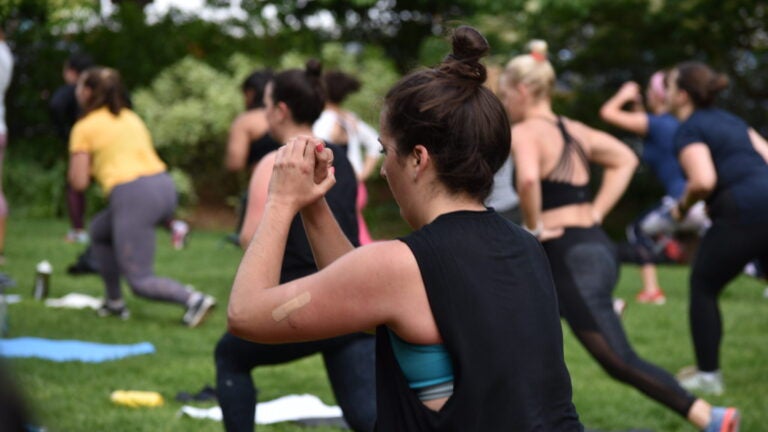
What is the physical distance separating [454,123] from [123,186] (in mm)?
6411

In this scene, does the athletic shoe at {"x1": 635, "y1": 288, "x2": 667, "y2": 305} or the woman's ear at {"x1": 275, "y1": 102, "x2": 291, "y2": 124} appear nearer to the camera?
the woman's ear at {"x1": 275, "y1": 102, "x2": 291, "y2": 124}

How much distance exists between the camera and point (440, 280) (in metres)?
2.22

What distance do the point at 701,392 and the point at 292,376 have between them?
2.53 metres

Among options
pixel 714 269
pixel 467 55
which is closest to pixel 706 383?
pixel 714 269

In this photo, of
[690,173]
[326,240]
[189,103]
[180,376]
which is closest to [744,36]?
[189,103]

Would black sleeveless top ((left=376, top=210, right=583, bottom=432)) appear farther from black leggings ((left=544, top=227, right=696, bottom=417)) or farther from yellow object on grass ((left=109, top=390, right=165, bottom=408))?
yellow object on grass ((left=109, top=390, right=165, bottom=408))

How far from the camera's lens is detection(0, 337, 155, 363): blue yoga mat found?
6.96 meters

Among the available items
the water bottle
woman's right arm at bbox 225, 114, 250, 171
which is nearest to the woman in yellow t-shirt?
woman's right arm at bbox 225, 114, 250, 171

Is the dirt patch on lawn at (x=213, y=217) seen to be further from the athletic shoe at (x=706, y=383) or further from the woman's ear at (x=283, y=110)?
the woman's ear at (x=283, y=110)

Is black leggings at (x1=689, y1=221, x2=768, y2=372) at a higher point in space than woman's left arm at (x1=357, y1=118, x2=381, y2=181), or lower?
higher

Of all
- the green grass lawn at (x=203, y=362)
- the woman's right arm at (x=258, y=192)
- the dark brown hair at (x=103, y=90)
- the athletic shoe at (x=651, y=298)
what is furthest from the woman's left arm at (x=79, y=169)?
the athletic shoe at (x=651, y=298)

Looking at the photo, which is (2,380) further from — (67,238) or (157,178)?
(67,238)

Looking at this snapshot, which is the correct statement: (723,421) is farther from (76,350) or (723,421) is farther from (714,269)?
(76,350)

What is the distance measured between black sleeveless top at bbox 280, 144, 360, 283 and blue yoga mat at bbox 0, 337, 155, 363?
10.8ft
